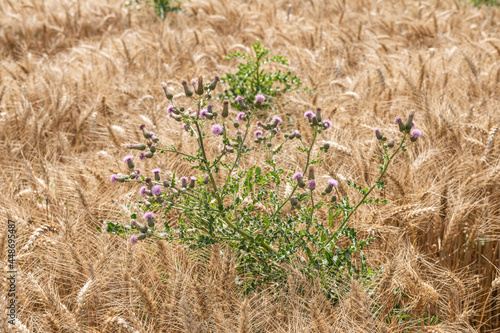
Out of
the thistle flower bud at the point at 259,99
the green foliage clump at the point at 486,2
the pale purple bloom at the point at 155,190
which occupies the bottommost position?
the green foliage clump at the point at 486,2

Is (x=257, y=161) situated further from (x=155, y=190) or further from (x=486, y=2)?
(x=486, y=2)

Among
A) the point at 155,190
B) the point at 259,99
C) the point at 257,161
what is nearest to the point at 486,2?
the point at 257,161

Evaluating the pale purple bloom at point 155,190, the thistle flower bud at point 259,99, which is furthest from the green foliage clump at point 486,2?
the pale purple bloom at point 155,190

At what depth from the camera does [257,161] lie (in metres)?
2.05

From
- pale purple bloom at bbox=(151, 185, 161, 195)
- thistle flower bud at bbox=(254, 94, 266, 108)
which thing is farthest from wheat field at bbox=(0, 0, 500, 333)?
thistle flower bud at bbox=(254, 94, 266, 108)

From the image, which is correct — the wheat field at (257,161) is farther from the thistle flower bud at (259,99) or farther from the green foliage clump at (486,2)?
the green foliage clump at (486,2)

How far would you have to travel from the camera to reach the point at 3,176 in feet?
7.11

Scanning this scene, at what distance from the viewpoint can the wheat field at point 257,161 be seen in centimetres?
125

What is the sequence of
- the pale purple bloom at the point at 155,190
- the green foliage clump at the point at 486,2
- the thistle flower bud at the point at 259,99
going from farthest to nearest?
the green foliage clump at the point at 486,2 → the thistle flower bud at the point at 259,99 → the pale purple bloom at the point at 155,190

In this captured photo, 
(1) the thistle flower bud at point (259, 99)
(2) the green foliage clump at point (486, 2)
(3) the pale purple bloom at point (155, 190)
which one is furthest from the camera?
(2) the green foliage clump at point (486, 2)

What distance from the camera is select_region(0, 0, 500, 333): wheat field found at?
1255mm

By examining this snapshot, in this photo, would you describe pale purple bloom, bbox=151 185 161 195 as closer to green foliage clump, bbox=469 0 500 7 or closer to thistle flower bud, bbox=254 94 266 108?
thistle flower bud, bbox=254 94 266 108

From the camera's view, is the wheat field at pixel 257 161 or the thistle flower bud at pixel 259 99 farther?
the thistle flower bud at pixel 259 99

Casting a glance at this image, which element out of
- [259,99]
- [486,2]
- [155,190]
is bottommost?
[486,2]
